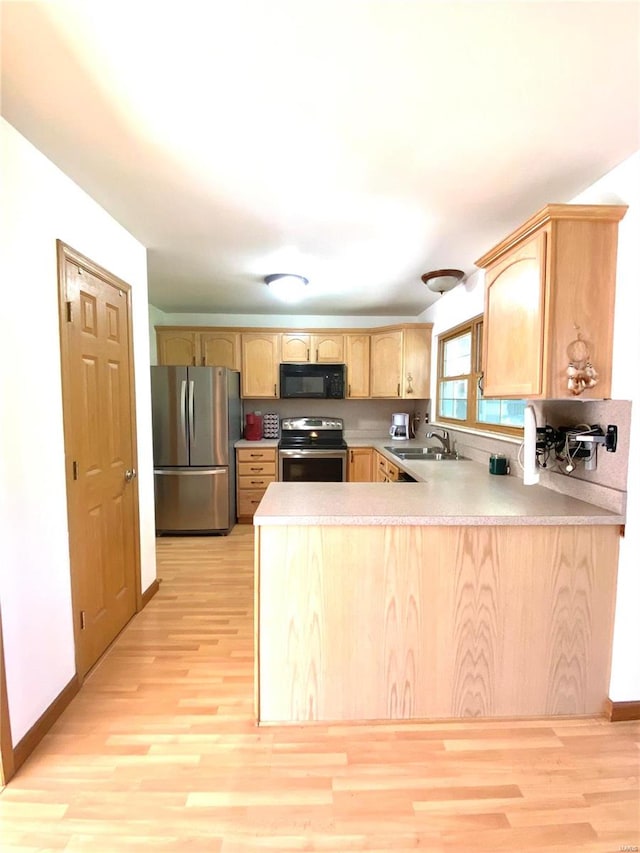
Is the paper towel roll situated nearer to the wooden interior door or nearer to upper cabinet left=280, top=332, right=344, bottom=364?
the wooden interior door

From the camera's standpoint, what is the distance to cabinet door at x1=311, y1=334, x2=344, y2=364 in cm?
441

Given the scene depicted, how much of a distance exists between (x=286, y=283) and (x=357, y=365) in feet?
5.40

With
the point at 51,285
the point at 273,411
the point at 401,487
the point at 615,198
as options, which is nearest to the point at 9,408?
the point at 51,285

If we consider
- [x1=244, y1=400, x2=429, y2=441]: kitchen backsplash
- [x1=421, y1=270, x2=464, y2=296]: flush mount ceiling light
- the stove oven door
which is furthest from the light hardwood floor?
[x1=244, y1=400, x2=429, y2=441]: kitchen backsplash

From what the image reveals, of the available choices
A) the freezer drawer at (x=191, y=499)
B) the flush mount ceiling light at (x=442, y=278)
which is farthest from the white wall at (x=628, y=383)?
the freezer drawer at (x=191, y=499)

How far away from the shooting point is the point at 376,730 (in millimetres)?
1586

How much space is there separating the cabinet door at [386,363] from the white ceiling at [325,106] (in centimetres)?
207

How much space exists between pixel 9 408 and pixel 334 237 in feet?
6.03

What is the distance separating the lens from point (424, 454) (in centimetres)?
349

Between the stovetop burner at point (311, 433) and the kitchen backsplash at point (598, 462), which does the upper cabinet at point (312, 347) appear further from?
the kitchen backsplash at point (598, 462)

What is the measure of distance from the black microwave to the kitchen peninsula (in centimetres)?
284

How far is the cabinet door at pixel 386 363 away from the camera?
4254 millimetres

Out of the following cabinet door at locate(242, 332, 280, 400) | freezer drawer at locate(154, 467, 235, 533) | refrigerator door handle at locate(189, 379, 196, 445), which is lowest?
freezer drawer at locate(154, 467, 235, 533)

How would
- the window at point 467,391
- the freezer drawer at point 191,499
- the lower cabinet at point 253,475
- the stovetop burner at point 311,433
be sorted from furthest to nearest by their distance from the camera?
the stovetop burner at point 311,433, the lower cabinet at point 253,475, the freezer drawer at point 191,499, the window at point 467,391
